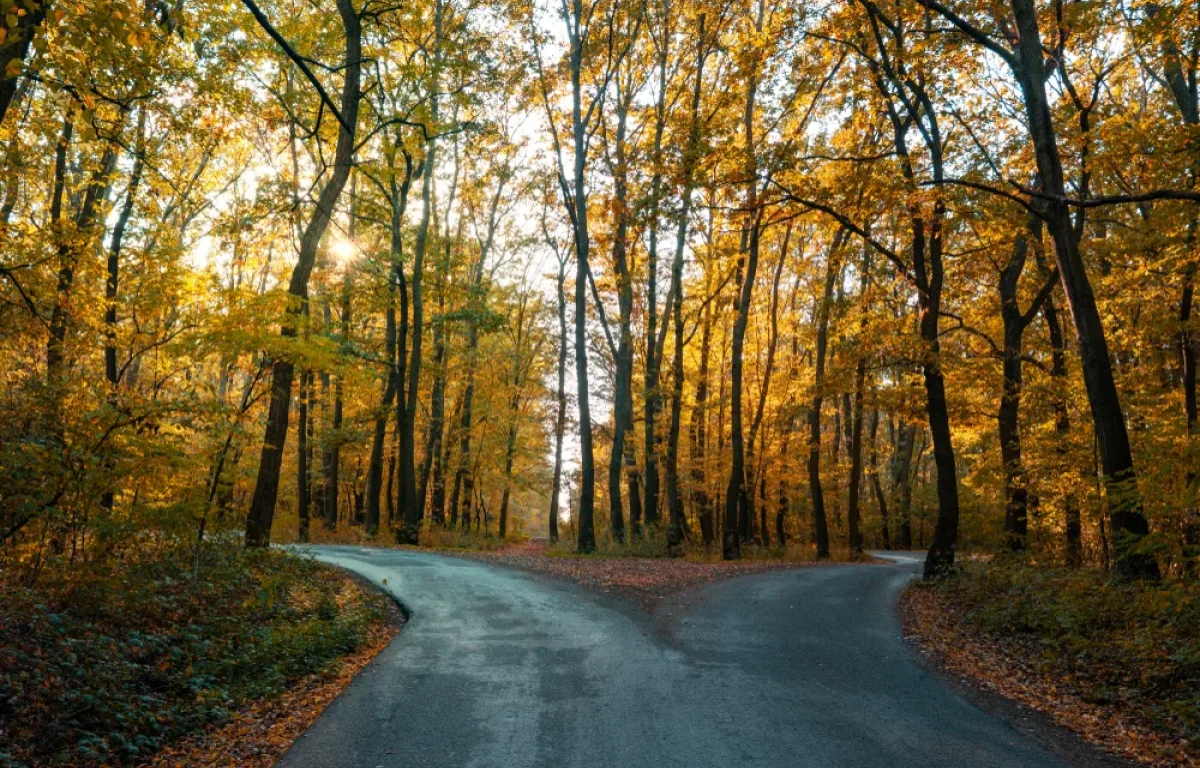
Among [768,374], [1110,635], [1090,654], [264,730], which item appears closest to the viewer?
[264,730]

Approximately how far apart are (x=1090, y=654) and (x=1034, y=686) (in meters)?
1.15

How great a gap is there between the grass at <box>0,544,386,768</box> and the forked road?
101 centimetres

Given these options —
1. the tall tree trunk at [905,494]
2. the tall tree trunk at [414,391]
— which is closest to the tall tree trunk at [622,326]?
the tall tree trunk at [414,391]

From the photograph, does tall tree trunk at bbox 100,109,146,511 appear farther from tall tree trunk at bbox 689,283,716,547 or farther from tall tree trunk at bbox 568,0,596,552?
tall tree trunk at bbox 689,283,716,547

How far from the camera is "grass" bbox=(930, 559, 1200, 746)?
6242 millimetres

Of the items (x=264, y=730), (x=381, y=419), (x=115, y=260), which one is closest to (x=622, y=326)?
(x=381, y=419)

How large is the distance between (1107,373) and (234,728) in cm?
1197

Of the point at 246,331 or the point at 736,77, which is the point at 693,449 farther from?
the point at 246,331

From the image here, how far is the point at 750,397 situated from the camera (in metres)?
32.6

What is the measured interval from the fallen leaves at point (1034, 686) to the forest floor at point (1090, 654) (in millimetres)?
11

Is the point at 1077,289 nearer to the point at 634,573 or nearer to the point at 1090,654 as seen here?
Result: the point at 1090,654

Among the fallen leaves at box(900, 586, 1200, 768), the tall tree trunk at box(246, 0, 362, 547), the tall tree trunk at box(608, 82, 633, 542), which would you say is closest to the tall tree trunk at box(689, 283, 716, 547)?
the tall tree trunk at box(608, 82, 633, 542)

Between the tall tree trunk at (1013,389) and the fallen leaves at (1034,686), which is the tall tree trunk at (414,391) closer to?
the fallen leaves at (1034,686)

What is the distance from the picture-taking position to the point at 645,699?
6113 millimetres
